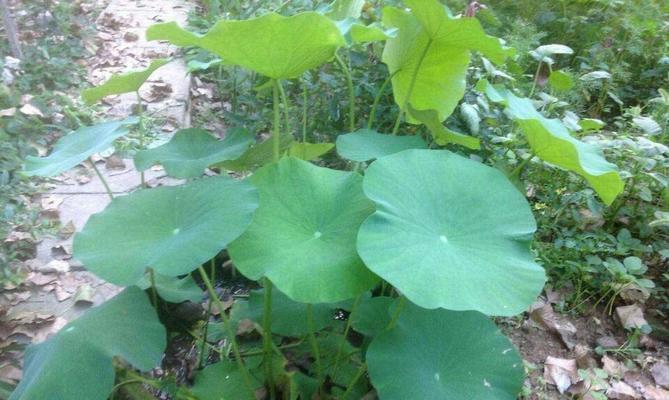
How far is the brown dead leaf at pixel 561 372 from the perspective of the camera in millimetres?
1729

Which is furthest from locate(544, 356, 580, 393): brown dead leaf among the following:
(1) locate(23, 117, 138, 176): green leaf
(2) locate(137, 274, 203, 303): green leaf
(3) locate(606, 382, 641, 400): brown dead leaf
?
(1) locate(23, 117, 138, 176): green leaf

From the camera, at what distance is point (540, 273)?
1.17m

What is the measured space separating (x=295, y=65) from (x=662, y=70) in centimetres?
269

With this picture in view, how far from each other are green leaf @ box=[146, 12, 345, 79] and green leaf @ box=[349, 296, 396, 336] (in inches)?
26.7

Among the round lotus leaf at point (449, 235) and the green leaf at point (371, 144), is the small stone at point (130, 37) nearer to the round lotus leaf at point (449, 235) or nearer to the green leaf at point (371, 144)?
the green leaf at point (371, 144)

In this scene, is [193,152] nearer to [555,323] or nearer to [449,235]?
[449,235]

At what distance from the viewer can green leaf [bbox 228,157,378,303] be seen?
45.8 inches

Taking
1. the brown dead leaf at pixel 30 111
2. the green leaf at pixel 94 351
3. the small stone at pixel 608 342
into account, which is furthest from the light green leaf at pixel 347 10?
the brown dead leaf at pixel 30 111

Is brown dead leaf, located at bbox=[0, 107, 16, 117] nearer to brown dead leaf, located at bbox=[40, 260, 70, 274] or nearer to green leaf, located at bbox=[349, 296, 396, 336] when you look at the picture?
brown dead leaf, located at bbox=[40, 260, 70, 274]

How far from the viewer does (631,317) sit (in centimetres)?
196

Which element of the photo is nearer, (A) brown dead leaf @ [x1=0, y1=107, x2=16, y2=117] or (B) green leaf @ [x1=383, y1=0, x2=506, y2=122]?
(B) green leaf @ [x1=383, y1=0, x2=506, y2=122]

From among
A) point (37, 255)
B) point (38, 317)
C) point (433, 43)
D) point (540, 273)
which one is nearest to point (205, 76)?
→ point (37, 255)

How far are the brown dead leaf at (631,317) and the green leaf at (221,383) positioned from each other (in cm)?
136

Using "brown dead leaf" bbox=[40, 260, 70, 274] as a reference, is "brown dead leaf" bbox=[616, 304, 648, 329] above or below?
above
